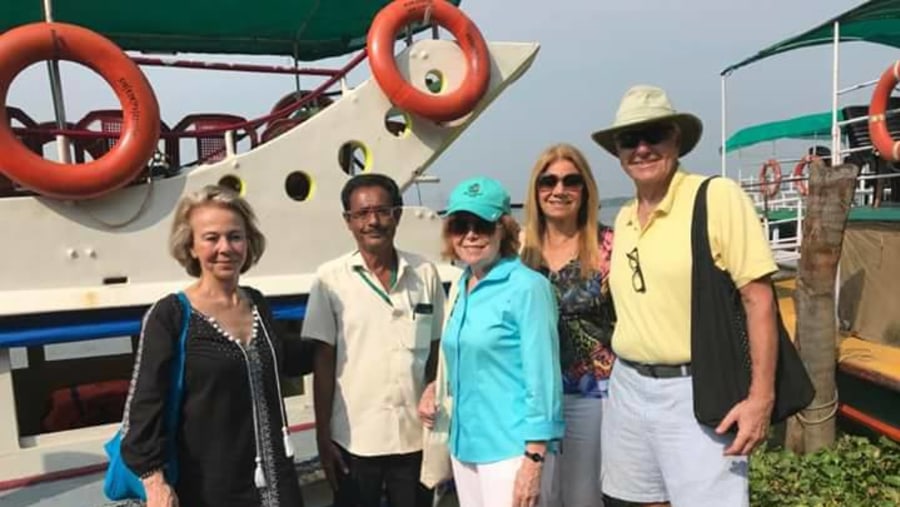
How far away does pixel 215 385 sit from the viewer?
1.85 m

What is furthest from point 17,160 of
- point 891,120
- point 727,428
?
point 891,120

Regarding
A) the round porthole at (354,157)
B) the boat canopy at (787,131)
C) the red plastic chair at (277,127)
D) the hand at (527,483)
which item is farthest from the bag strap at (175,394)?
the boat canopy at (787,131)

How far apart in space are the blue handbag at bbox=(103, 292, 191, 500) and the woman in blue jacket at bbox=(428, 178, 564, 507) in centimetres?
78

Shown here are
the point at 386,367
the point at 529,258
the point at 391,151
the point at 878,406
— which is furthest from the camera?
the point at 391,151

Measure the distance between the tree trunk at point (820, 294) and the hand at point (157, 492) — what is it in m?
3.61

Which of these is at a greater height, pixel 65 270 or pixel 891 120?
pixel 891 120

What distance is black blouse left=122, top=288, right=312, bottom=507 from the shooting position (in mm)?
1774

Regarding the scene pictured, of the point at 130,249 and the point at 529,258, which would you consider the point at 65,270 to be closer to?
the point at 130,249

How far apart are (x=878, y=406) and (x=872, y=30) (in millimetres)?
4327

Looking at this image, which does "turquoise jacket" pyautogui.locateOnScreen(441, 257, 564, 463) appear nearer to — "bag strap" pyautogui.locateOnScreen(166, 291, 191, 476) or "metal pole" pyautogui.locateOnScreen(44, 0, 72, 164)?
"bag strap" pyautogui.locateOnScreen(166, 291, 191, 476)

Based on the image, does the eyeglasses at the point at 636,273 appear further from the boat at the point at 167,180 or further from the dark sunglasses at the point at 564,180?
the boat at the point at 167,180

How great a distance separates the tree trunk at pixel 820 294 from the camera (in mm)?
4035

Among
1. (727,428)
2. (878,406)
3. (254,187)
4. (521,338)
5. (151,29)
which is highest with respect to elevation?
(151,29)

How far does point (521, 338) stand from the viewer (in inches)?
81.9
